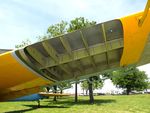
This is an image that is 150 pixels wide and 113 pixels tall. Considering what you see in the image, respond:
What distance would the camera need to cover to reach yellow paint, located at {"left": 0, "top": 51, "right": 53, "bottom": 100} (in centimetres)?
438

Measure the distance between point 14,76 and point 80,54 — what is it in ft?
4.61

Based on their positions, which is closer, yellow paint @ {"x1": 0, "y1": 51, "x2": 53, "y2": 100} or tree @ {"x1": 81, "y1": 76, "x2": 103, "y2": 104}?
yellow paint @ {"x1": 0, "y1": 51, "x2": 53, "y2": 100}

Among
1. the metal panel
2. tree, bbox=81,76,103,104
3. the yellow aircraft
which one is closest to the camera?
the yellow aircraft

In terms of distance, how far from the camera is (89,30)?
14.0 feet

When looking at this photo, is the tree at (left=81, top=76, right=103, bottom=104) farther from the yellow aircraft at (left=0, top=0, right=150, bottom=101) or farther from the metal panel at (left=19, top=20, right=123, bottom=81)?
the metal panel at (left=19, top=20, right=123, bottom=81)

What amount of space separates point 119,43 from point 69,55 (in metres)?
1.04

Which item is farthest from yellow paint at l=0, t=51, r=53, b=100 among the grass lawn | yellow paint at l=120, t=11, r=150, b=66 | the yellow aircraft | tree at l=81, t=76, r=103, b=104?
the grass lawn

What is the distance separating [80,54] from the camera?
4.70m

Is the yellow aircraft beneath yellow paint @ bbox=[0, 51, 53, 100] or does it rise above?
above

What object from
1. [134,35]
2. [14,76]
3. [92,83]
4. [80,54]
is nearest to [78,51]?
[80,54]

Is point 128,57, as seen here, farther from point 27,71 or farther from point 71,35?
point 27,71

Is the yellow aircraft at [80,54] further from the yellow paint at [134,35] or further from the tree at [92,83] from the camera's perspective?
the tree at [92,83]

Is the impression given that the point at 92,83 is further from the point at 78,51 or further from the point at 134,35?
the point at 134,35

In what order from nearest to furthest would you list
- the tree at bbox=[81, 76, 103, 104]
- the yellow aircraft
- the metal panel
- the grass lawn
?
the yellow aircraft, the metal panel, the tree at bbox=[81, 76, 103, 104], the grass lawn
